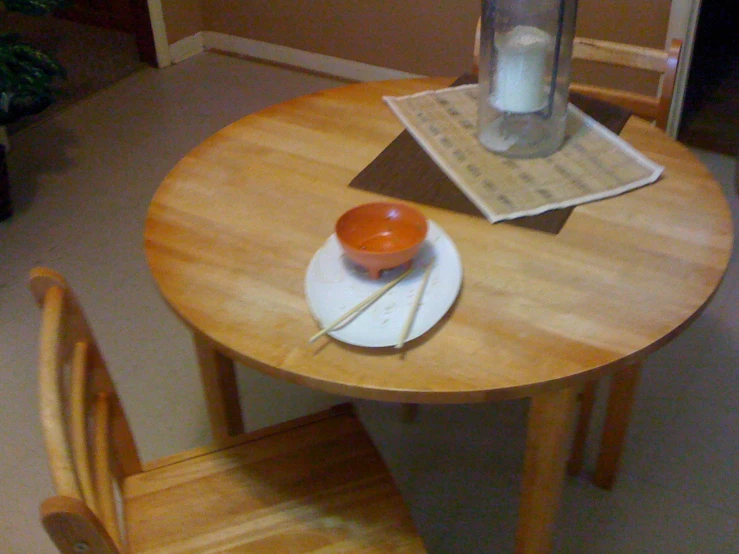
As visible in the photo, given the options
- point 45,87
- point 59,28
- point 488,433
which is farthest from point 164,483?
point 59,28

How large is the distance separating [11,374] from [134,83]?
1863 millimetres

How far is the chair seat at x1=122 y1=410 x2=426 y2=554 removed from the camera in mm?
936

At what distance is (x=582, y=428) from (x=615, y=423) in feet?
0.34

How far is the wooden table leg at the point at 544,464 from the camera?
885 millimetres

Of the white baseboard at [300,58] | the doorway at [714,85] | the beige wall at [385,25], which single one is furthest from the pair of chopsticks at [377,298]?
the white baseboard at [300,58]

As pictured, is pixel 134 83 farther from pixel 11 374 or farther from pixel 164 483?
pixel 164 483

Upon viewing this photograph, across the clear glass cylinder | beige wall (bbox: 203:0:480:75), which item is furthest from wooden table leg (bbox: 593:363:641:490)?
beige wall (bbox: 203:0:480:75)

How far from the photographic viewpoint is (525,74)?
1.11 metres

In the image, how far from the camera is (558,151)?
1210mm

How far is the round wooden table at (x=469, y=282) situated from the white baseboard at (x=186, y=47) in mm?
2442

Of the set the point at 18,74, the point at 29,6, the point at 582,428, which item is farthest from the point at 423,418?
the point at 29,6

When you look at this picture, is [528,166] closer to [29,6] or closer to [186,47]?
[29,6]

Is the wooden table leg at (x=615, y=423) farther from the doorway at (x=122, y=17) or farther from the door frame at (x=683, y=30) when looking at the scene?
the doorway at (x=122, y=17)

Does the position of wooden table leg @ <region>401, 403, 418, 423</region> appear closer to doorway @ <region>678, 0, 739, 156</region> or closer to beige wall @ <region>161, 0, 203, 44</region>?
doorway @ <region>678, 0, 739, 156</region>
